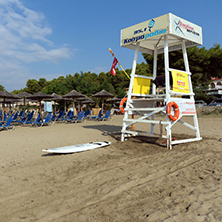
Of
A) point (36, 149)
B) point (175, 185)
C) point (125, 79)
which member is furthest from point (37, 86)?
point (175, 185)

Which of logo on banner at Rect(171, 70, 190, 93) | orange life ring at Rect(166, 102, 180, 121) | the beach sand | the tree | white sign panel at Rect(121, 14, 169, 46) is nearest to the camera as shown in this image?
the beach sand

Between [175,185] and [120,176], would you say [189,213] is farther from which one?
[120,176]

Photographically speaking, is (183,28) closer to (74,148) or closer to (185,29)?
(185,29)

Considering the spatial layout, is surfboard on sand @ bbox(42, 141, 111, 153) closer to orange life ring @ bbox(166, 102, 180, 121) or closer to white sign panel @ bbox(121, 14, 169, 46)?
orange life ring @ bbox(166, 102, 180, 121)

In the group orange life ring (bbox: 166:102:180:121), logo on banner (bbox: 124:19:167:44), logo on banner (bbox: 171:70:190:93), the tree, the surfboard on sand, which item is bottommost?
the surfboard on sand

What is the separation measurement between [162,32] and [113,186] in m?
4.39

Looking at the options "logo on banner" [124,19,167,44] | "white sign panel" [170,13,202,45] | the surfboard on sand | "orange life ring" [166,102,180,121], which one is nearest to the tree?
"logo on banner" [124,19,167,44]

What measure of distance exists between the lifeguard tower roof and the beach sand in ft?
10.5

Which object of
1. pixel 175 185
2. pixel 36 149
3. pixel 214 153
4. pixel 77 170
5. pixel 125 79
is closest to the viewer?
pixel 175 185

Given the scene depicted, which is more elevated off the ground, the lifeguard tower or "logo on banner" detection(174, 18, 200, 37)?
"logo on banner" detection(174, 18, 200, 37)

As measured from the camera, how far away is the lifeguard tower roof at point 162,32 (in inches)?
221

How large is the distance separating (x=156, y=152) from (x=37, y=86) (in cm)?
5742

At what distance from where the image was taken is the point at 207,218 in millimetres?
1986

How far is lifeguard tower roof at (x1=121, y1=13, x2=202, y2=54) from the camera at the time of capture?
562 cm
